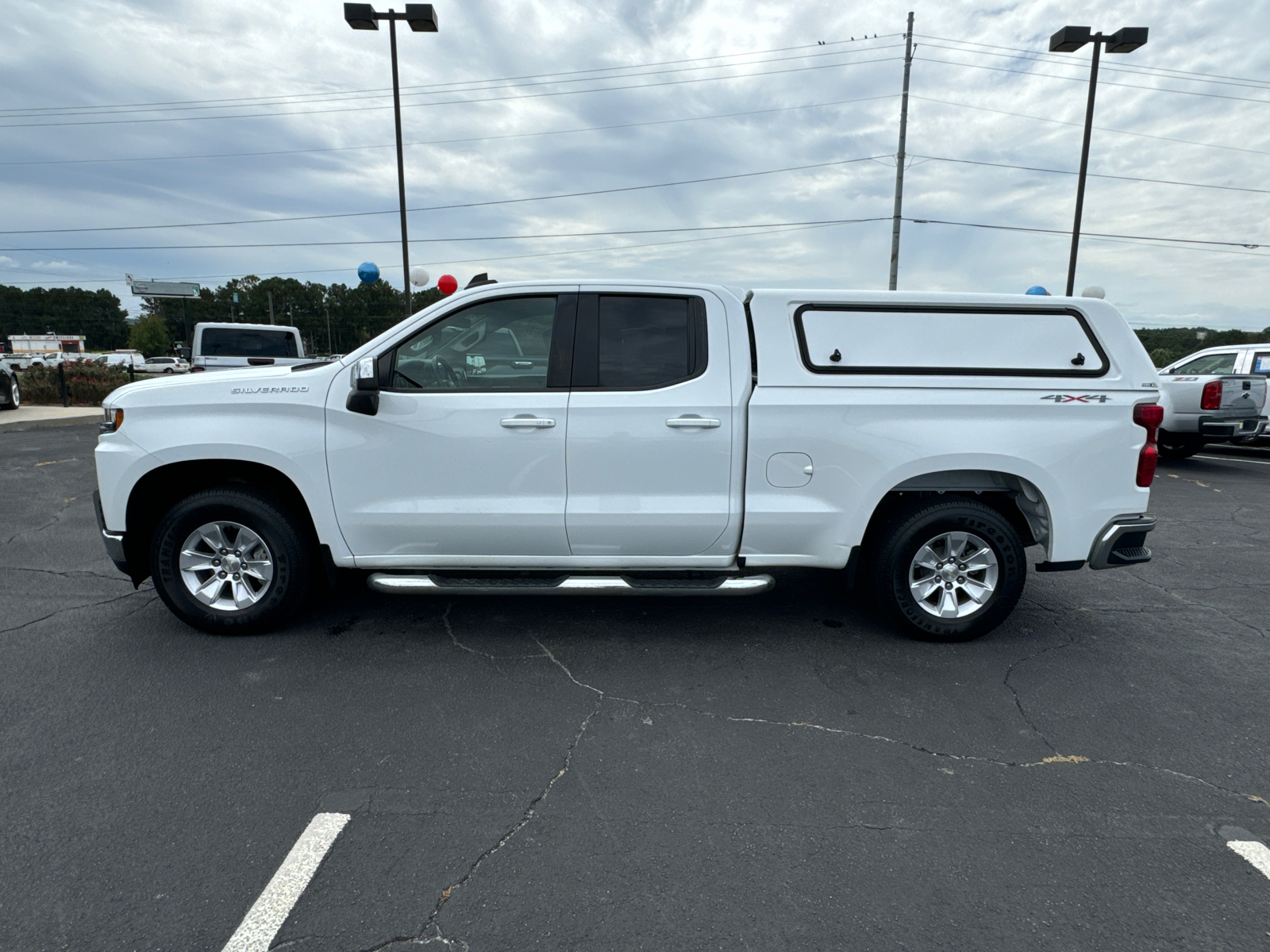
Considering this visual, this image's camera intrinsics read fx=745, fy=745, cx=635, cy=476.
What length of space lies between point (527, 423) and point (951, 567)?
2.50 meters

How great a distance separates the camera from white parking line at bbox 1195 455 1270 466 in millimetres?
11929

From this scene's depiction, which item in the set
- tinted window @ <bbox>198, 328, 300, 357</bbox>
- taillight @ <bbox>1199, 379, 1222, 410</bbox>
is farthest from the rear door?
tinted window @ <bbox>198, 328, 300, 357</bbox>

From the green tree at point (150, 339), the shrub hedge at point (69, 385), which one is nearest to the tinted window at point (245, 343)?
the shrub hedge at point (69, 385)

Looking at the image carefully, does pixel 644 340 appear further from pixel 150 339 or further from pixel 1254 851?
pixel 150 339

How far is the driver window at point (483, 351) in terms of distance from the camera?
159 inches

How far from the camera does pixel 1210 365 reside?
13.0 meters

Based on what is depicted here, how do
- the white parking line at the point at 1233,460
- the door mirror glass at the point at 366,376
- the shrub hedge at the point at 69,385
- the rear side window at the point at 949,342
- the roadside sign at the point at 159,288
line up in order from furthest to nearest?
the roadside sign at the point at 159,288 < the shrub hedge at the point at 69,385 < the white parking line at the point at 1233,460 < the rear side window at the point at 949,342 < the door mirror glass at the point at 366,376

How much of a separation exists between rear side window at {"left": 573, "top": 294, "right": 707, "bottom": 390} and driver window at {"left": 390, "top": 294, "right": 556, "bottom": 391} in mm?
215

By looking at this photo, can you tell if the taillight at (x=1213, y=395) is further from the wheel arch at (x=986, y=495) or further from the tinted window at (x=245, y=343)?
the tinted window at (x=245, y=343)

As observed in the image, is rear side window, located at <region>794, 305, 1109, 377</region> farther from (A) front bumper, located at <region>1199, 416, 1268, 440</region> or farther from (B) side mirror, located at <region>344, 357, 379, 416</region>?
(A) front bumper, located at <region>1199, 416, 1268, 440</region>

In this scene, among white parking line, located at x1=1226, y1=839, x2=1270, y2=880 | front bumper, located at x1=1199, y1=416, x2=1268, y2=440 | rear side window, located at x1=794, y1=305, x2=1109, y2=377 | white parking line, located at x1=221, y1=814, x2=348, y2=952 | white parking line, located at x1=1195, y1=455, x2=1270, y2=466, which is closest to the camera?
white parking line, located at x1=221, y1=814, x2=348, y2=952

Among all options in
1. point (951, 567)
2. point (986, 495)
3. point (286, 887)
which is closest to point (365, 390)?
point (286, 887)

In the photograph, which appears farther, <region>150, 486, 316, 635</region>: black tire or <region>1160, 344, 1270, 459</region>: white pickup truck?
<region>1160, 344, 1270, 459</region>: white pickup truck

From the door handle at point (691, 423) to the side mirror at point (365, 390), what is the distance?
1.52m
